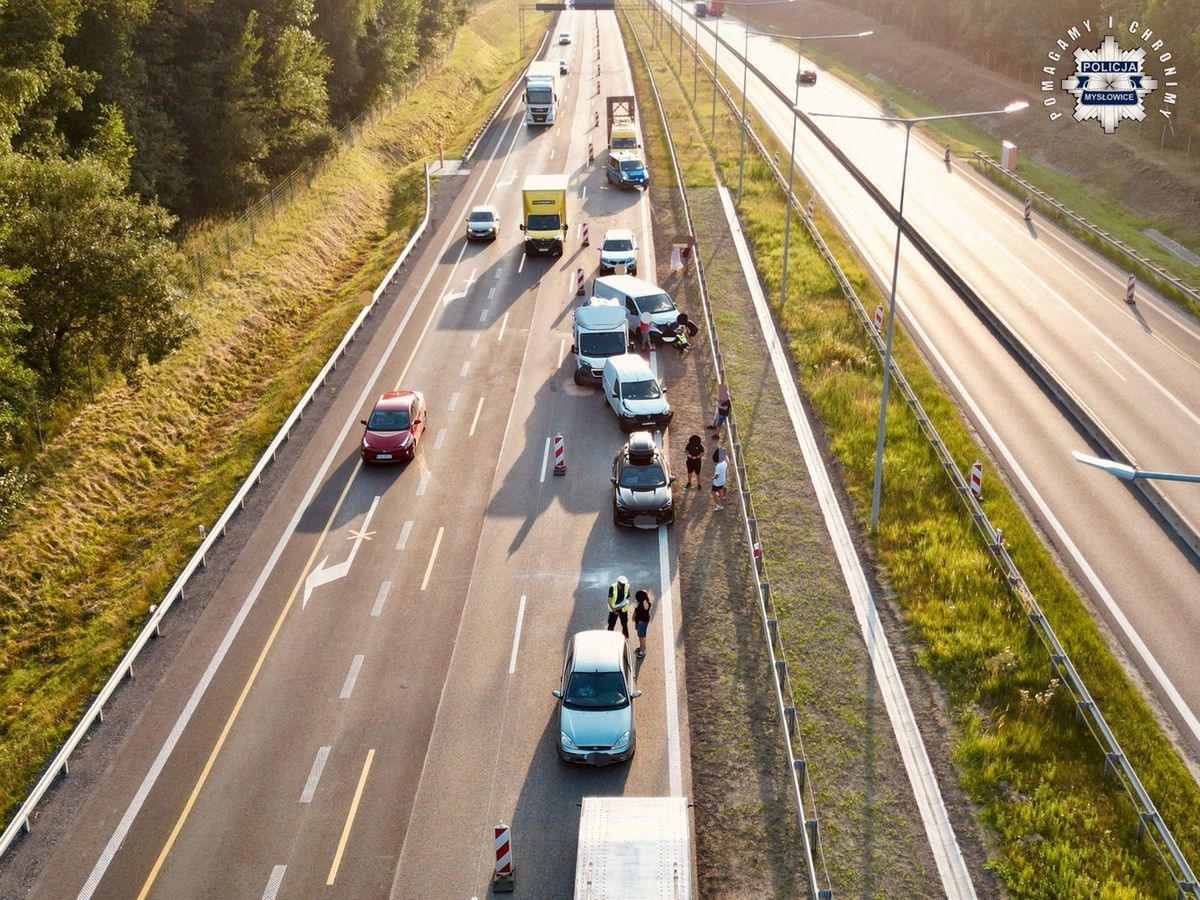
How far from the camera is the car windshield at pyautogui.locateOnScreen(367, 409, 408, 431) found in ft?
106

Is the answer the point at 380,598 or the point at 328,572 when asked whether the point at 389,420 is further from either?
the point at 380,598

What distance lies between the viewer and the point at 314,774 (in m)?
20.2

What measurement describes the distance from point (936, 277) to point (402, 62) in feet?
152

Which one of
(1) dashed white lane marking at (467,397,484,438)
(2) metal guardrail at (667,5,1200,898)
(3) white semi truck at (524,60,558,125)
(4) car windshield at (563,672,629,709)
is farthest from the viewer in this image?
(3) white semi truck at (524,60,558,125)

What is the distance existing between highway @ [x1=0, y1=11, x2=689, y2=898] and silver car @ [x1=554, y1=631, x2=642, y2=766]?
50cm

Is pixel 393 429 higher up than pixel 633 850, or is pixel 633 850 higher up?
pixel 393 429

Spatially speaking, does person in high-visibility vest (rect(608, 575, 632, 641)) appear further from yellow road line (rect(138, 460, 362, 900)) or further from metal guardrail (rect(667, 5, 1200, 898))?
metal guardrail (rect(667, 5, 1200, 898))

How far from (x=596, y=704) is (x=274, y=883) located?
251 inches

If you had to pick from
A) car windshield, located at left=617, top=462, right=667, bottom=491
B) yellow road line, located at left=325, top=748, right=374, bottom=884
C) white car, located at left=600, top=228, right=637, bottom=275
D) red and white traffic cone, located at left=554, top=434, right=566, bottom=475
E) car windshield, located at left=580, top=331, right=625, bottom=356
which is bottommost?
yellow road line, located at left=325, top=748, right=374, bottom=884

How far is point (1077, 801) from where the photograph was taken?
1883cm

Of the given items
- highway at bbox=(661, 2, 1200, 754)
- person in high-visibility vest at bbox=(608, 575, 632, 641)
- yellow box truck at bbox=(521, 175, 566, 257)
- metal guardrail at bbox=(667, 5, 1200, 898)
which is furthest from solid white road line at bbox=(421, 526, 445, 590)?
yellow box truck at bbox=(521, 175, 566, 257)

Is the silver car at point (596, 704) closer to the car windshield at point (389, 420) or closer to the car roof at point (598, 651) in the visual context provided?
the car roof at point (598, 651)

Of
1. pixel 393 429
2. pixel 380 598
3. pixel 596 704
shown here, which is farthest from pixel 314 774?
pixel 393 429

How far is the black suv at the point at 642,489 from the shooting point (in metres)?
28.1
